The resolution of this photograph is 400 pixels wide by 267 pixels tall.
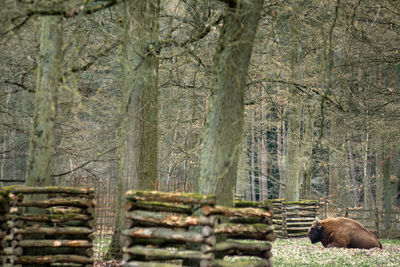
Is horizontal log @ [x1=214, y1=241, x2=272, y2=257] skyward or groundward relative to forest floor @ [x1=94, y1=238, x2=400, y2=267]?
skyward

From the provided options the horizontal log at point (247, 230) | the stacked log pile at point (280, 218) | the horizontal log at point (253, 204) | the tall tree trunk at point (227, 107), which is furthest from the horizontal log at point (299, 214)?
the tall tree trunk at point (227, 107)

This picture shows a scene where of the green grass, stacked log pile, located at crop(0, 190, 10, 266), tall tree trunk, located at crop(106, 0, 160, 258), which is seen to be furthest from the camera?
the green grass

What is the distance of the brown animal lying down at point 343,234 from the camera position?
15.8 meters

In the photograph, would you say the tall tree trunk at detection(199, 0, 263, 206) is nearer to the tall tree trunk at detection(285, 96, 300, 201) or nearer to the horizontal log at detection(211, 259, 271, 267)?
the horizontal log at detection(211, 259, 271, 267)

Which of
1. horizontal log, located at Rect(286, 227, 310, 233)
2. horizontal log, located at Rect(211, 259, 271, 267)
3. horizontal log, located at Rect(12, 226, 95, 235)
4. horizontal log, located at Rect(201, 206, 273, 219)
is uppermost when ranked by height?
horizontal log, located at Rect(201, 206, 273, 219)

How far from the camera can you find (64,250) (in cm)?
844

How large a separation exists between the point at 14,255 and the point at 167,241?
100 inches

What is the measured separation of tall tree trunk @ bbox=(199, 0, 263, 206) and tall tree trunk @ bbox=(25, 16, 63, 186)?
2.58 meters

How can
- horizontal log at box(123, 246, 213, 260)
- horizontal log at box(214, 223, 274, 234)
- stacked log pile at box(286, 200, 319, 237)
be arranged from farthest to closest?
stacked log pile at box(286, 200, 319, 237), horizontal log at box(214, 223, 274, 234), horizontal log at box(123, 246, 213, 260)

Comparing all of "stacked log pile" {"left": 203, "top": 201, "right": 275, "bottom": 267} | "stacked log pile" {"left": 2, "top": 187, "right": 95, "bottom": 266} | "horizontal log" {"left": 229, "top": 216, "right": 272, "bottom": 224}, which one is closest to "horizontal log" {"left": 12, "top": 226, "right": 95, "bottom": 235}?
"stacked log pile" {"left": 2, "top": 187, "right": 95, "bottom": 266}

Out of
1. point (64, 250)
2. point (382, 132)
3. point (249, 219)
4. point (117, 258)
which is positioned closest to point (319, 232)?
point (382, 132)

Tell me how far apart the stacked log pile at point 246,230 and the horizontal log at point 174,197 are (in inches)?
14.8

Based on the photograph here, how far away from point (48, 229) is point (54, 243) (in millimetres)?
264

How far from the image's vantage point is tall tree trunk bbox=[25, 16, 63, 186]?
7973 mm
